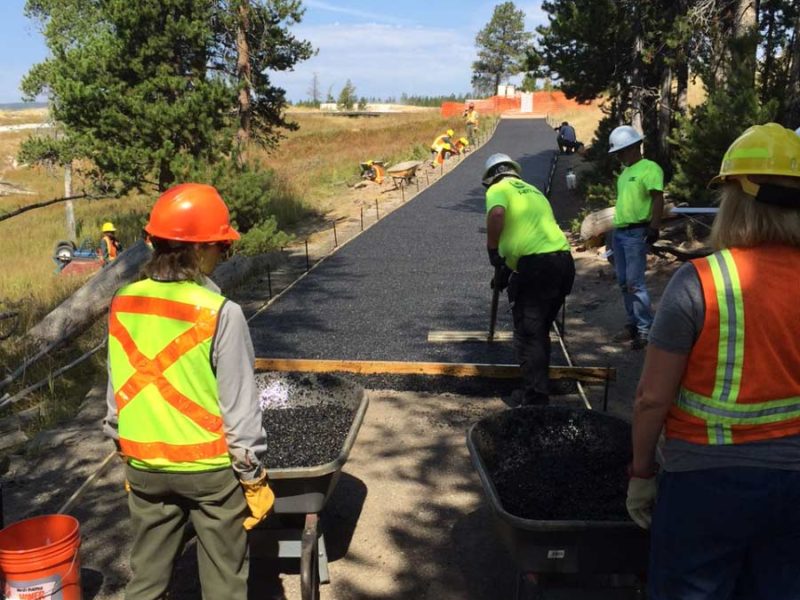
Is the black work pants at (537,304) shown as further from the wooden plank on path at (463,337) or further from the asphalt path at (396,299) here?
the wooden plank on path at (463,337)

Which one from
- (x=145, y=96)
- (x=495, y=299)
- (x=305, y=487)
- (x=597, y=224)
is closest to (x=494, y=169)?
(x=495, y=299)

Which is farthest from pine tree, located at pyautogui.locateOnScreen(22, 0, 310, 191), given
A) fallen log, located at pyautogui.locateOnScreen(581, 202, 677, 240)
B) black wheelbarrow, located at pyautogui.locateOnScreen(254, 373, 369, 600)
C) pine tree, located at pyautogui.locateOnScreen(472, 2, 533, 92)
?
pine tree, located at pyautogui.locateOnScreen(472, 2, 533, 92)

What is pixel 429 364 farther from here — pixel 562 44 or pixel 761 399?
pixel 562 44

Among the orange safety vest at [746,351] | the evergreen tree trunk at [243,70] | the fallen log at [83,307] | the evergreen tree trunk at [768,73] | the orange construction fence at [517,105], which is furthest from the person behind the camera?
the orange construction fence at [517,105]

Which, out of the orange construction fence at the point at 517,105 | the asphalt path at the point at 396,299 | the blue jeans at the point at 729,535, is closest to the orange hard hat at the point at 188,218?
the blue jeans at the point at 729,535

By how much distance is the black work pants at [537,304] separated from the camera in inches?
168

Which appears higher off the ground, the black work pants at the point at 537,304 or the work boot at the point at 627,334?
the black work pants at the point at 537,304

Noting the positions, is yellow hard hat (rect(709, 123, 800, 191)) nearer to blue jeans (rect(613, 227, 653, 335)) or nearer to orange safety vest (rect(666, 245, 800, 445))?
orange safety vest (rect(666, 245, 800, 445))

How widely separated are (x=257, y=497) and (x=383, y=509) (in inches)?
61.1

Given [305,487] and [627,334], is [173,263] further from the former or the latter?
[627,334]

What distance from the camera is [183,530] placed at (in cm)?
238

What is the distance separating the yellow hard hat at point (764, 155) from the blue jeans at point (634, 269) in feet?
12.9

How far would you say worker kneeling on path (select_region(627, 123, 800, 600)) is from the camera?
171cm

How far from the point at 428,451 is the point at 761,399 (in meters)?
2.72
